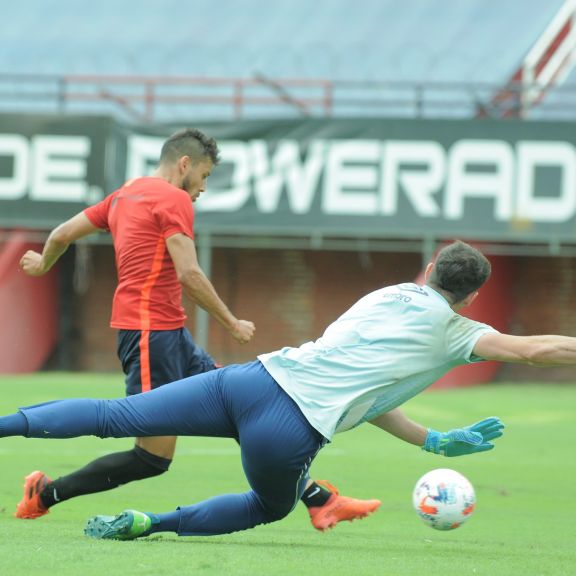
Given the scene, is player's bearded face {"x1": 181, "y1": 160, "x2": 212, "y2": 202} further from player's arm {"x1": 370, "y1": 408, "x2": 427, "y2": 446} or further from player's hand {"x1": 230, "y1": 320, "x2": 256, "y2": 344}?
player's arm {"x1": 370, "y1": 408, "x2": 427, "y2": 446}

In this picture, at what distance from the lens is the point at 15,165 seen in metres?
20.3

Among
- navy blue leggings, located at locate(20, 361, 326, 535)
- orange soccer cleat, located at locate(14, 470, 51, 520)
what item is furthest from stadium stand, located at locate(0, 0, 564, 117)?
navy blue leggings, located at locate(20, 361, 326, 535)

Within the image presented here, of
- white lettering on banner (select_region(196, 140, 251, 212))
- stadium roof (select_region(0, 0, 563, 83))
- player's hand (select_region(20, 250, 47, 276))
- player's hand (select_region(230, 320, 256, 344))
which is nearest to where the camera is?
A: player's hand (select_region(230, 320, 256, 344))

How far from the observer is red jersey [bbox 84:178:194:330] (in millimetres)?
7238

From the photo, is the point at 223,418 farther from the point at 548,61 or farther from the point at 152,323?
the point at 548,61

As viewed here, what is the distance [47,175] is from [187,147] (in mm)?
13120

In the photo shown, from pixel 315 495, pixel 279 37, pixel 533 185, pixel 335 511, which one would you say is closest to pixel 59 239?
pixel 315 495

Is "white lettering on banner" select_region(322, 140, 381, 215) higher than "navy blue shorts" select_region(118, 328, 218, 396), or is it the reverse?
"white lettering on banner" select_region(322, 140, 381, 215)

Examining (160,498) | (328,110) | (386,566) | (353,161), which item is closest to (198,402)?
(386,566)

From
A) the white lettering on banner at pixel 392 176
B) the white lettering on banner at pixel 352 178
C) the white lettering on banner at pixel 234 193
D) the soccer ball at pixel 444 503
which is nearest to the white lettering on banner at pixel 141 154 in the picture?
the white lettering on banner at pixel 392 176

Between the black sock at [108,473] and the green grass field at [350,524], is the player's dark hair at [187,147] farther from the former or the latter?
the green grass field at [350,524]

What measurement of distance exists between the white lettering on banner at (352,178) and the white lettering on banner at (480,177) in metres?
1.15

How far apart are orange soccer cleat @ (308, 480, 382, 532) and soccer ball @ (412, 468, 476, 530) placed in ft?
1.90

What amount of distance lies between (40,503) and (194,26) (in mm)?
18308
